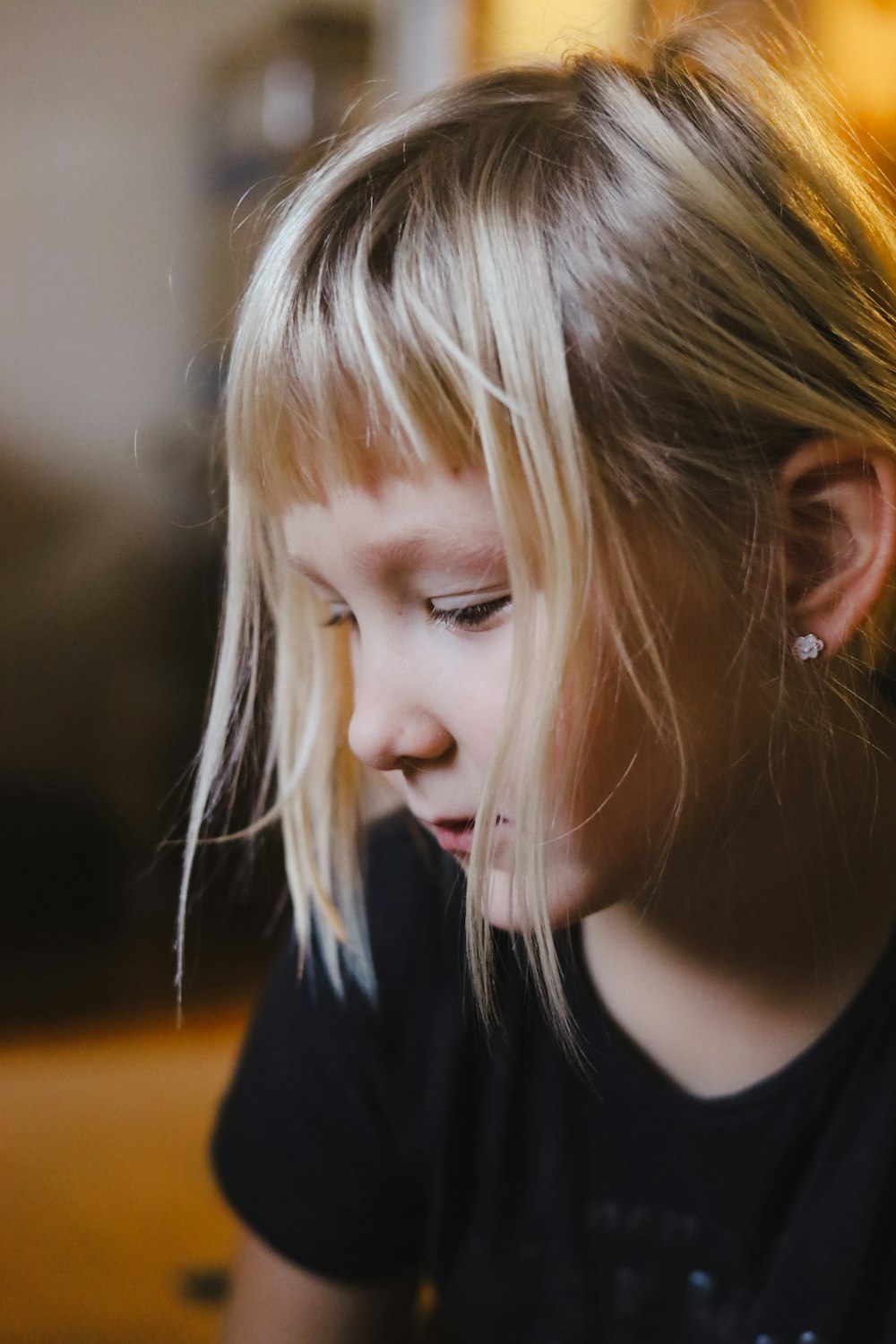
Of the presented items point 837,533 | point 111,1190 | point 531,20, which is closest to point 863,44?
point 531,20

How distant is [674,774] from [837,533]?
0.12m

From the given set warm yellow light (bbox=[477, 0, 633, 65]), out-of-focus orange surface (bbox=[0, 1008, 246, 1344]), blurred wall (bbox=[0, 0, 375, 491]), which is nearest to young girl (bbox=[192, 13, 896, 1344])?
out-of-focus orange surface (bbox=[0, 1008, 246, 1344])

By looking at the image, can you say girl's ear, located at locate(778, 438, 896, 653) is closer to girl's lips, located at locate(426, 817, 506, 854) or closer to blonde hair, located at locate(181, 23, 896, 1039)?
blonde hair, located at locate(181, 23, 896, 1039)

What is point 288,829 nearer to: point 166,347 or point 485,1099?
point 485,1099

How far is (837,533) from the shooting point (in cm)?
49

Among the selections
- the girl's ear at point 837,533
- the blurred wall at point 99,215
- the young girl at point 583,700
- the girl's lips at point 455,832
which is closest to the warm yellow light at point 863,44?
the blurred wall at point 99,215

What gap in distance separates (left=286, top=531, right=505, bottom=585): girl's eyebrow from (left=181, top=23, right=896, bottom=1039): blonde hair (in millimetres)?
11

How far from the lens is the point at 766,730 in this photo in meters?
0.52

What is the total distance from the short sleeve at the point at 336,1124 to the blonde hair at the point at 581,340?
0.16m

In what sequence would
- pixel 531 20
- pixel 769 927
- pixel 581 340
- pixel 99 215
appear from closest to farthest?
1. pixel 581 340
2. pixel 769 927
3. pixel 531 20
4. pixel 99 215

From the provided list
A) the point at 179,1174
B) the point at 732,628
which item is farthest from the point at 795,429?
the point at 179,1174

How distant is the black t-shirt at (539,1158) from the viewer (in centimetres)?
56

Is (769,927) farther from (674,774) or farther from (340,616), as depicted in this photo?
(340,616)

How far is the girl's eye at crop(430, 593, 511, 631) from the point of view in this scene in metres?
0.47
